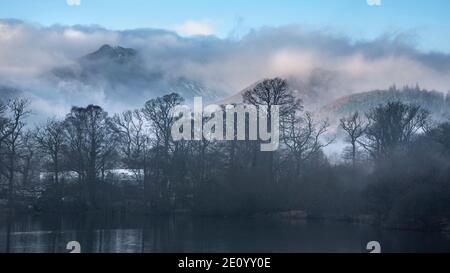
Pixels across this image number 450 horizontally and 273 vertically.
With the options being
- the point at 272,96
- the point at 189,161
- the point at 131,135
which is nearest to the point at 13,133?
the point at 131,135

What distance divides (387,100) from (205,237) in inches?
584

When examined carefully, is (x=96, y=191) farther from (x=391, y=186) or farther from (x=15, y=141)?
(x=391, y=186)

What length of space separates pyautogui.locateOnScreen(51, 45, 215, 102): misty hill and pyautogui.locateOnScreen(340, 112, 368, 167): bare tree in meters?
9.42

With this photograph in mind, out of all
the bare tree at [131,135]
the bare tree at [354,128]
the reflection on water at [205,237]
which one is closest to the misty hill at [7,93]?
the bare tree at [131,135]

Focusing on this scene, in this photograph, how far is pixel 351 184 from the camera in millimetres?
24078

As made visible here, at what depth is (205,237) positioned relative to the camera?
1741 cm

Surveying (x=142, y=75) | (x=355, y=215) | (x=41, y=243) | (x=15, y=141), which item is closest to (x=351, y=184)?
(x=355, y=215)

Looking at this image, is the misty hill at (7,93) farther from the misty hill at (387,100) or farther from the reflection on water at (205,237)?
the misty hill at (387,100)

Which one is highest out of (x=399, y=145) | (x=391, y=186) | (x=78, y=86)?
(x=78, y=86)

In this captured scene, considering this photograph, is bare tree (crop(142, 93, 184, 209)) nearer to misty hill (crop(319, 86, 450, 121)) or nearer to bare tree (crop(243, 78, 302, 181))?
bare tree (crop(243, 78, 302, 181))

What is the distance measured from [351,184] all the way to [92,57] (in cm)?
1241

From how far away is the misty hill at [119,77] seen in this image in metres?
23.2

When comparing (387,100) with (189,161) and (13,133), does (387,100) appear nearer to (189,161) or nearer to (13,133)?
(189,161)
